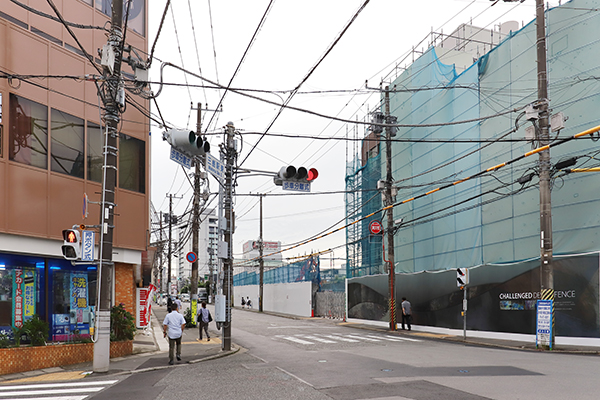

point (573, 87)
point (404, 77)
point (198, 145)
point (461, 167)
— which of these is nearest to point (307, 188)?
point (198, 145)

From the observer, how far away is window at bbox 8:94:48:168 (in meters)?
14.9

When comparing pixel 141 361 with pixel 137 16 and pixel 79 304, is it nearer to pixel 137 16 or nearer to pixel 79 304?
pixel 79 304

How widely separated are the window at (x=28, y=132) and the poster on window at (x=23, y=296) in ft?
10.5

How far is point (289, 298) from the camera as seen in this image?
50812mm

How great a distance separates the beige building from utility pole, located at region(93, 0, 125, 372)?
69cm

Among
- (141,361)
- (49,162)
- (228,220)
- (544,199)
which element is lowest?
(141,361)

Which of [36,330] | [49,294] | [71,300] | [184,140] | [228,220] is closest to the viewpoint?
[184,140]

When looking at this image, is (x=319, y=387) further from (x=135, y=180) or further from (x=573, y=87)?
(x=573, y=87)

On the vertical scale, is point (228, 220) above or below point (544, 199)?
below

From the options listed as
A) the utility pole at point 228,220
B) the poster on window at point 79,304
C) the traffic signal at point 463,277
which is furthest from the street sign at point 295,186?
the traffic signal at point 463,277

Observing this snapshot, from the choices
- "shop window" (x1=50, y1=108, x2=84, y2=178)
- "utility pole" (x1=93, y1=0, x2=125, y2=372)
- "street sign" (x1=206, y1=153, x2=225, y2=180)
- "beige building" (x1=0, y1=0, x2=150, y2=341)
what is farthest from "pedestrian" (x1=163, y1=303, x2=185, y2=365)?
"shop window" (x1=50, y1=108, x2=84, y2=178)

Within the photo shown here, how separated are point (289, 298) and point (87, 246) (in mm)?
38234

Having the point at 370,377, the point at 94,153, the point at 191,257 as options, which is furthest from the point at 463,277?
the point at 94,153

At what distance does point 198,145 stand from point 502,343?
44.2ft
